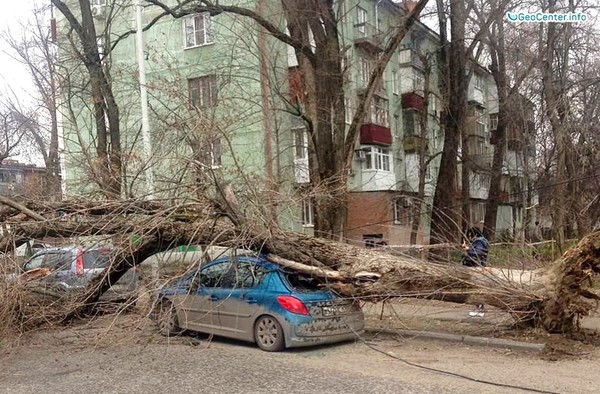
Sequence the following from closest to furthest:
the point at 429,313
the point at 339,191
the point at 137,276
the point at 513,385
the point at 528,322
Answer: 1. the point at 513,385
2. the point at 528,322
3. the point at 137,276
4. the point at 429,313
5. the point at 339,191

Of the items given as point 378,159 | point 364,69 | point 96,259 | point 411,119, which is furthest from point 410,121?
point 96,259

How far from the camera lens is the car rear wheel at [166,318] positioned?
905 cm

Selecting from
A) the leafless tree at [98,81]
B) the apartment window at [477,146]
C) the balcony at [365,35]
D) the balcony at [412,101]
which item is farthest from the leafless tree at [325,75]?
the apartment window at [477,146]

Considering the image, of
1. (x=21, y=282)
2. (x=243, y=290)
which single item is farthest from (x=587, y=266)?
(x=21, y=282)

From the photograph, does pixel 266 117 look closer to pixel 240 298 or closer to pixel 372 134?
pixel 240 298

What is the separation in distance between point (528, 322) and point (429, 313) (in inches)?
76.9

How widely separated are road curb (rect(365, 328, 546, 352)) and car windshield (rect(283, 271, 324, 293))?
1.58 meters

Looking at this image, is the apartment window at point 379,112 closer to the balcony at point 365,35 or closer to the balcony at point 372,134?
the balcony at point 372,134

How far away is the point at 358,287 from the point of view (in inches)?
369

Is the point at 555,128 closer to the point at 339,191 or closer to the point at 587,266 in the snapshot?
the point at 339,191

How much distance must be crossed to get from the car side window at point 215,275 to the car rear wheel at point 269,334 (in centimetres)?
96

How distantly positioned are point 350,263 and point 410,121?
2576 cm

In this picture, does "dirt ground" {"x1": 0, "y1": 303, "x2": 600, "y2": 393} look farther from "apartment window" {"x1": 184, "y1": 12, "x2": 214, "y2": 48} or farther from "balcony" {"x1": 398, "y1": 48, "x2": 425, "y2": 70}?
"balcony" {"x1": 398, "y1": 48, "x2": 425, "y2": 70}

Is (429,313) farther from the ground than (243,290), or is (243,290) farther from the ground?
(243,290)
